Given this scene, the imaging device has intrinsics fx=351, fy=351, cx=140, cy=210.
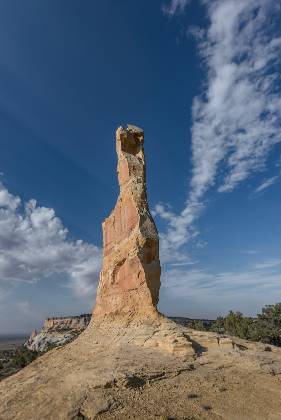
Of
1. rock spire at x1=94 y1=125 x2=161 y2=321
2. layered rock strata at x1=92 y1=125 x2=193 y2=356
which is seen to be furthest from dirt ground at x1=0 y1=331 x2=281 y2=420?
rock spire at x1=94 y1=125 x2=161 y2=321

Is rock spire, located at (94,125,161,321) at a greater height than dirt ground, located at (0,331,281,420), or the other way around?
rock spire, located at (94,125,161,321)

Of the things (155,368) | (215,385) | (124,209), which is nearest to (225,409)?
(215,385)

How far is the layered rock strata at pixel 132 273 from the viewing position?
23469 mm

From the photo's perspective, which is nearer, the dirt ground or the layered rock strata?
the dirt ground

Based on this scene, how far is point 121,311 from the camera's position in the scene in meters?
26.8

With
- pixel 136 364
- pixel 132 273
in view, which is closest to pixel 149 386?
pixel 136 364

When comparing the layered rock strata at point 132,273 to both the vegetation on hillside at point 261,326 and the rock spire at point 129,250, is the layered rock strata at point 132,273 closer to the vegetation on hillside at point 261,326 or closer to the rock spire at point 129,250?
the rock spire at point 129,250

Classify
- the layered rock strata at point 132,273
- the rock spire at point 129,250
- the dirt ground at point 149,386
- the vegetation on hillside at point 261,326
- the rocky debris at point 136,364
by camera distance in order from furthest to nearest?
the vegetation on hillside at point 261,326 → the rock spire at point 129,250 → the layered rock strata at point 132,273 → the rocky debris at point 136,364 → the dirt ground at point 149,386

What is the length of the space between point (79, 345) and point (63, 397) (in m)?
9.47

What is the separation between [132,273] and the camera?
26938mm

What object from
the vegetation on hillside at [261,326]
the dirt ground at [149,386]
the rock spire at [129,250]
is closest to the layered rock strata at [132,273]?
the rock spire at [129,250]

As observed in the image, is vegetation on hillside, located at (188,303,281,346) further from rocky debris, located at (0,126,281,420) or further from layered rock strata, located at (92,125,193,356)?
layered rock strata, located at (92,125,193,356)

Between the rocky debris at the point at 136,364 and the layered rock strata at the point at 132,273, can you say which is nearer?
the rocky debris at the point at 136,364

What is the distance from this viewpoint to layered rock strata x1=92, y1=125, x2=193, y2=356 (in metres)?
Answer: 23.5
